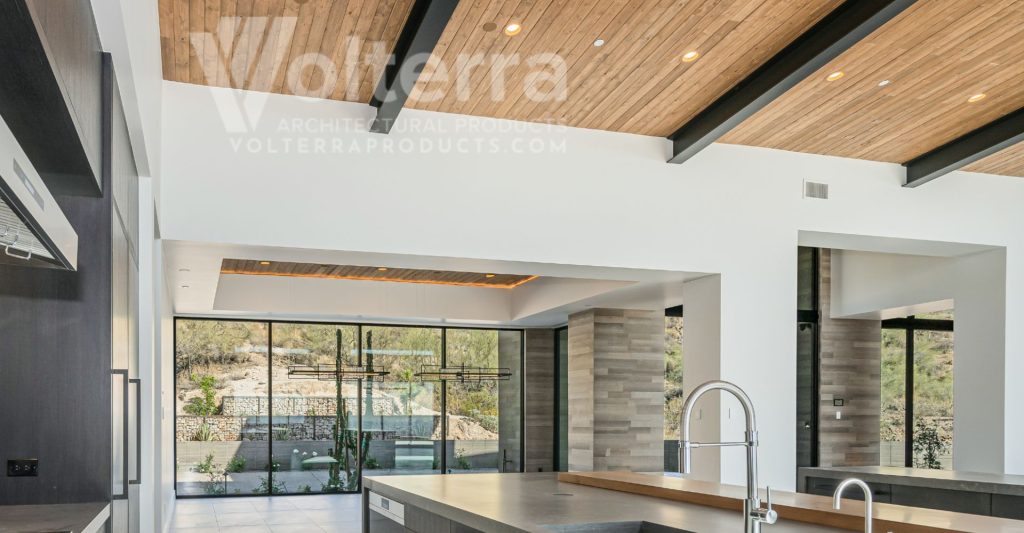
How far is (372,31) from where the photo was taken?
19.0ft

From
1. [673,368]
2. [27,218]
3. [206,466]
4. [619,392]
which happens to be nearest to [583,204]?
[619,392]

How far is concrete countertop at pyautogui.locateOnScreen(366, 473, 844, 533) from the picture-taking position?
3.12 meters

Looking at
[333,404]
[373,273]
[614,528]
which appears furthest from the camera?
[333,404]

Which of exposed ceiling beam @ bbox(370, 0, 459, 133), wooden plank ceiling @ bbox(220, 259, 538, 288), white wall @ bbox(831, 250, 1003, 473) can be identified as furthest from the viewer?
wooden plank ceiling @ bbox(220, 259, 538, 288)

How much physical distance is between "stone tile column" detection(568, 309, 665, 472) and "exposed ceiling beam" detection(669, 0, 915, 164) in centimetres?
402

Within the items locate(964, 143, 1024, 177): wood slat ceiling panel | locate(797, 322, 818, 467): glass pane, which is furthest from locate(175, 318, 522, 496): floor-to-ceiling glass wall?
locate(964, 143, 1024, 177): wood slat ceiling panel

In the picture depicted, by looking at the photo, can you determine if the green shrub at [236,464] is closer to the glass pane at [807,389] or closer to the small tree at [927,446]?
the glass pane at [807,389]

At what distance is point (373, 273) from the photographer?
11422 mm

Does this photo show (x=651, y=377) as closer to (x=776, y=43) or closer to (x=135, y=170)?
(x=776, y=43)

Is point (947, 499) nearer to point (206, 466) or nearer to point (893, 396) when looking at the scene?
point (893, 396)

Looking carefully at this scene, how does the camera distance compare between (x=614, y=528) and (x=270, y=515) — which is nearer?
(x=614, y=528)

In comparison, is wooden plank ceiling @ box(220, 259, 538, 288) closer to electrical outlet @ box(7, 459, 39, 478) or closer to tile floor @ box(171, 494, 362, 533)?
tile floor @ box(171, 494, 362, 533)

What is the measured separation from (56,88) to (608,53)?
4464 mm

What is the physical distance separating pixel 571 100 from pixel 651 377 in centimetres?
553
